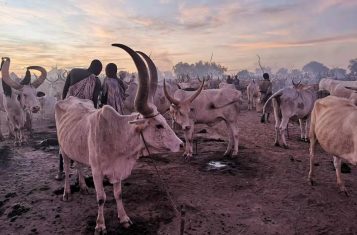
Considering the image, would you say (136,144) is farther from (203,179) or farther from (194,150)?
(194,150)

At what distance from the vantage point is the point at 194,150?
31.5 feet

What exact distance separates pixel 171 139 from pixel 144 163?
423cm

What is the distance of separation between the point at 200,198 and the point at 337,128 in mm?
2793

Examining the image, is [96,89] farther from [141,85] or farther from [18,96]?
[18,96]

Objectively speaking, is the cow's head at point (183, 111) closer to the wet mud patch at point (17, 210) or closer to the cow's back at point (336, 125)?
the cow's back at point (336, 125)

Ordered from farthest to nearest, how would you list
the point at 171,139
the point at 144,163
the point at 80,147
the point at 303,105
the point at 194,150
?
the point at 303,105 → the point at 194,150 → the point at 144,163 → the point at 80,147 → the point at 171,139

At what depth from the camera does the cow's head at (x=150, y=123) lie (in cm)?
417

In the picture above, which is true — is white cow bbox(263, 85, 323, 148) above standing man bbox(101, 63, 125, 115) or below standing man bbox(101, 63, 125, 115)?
below

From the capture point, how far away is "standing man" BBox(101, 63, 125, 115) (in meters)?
7.22

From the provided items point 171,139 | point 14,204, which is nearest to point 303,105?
point 171,139

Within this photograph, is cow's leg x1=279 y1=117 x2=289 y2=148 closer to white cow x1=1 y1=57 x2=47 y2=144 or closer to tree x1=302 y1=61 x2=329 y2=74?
white cow x1=1 y1=57 x2=47 y2=144

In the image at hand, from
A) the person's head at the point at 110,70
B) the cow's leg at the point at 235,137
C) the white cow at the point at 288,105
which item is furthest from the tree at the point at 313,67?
the person's head at the point at 110,70

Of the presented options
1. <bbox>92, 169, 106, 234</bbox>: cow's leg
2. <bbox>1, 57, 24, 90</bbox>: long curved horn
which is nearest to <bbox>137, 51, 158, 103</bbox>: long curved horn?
<bbox>92, 169, 106, 234</bbox>: cow's leg

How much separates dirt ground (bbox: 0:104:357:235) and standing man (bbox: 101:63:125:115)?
5.58 ft
